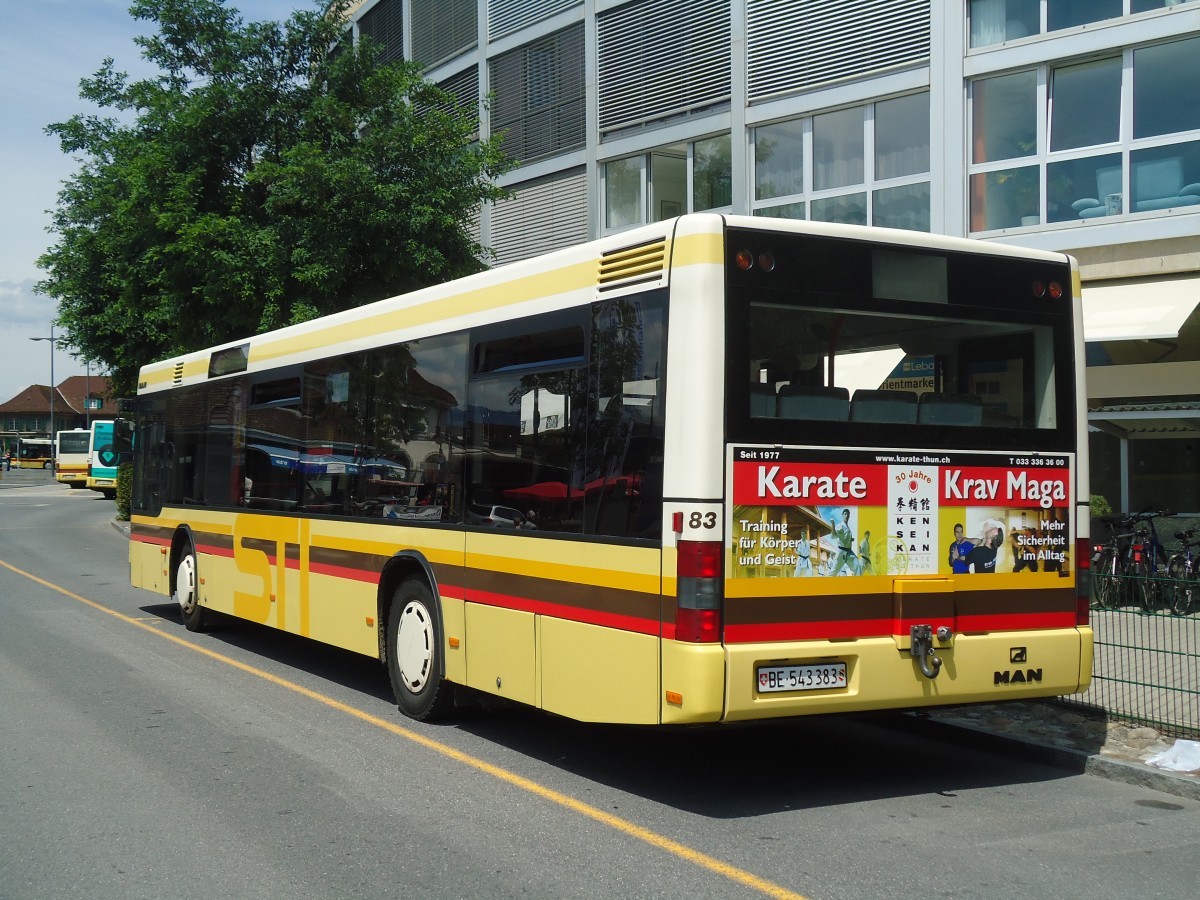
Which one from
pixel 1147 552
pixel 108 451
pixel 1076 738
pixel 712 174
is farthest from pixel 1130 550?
pixel 108 451

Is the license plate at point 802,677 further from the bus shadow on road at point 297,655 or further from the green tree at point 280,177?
the green tree at point 280,177

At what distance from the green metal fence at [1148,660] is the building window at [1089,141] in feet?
27.0

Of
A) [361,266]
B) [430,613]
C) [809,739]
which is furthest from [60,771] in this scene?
[361,266]

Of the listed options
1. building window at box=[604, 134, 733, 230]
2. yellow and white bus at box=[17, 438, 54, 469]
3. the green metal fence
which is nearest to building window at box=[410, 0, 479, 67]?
building window at box=[604, 134, 733, 230]

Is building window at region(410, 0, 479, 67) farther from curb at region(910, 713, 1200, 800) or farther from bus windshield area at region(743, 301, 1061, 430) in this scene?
curb at region(910, 713, 1200, 800)

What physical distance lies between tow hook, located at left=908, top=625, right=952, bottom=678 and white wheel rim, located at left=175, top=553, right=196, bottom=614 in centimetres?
866

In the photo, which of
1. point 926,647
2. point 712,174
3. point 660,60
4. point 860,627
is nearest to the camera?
point 860,627

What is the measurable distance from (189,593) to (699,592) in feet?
28.5

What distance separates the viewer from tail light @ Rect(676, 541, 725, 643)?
6.04m

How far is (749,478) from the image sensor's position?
620cm

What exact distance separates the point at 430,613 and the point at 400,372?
→ 1790 mm

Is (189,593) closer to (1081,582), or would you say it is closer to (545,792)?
(545,792)

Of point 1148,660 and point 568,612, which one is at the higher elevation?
point 568,612

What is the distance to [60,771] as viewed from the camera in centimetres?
704
